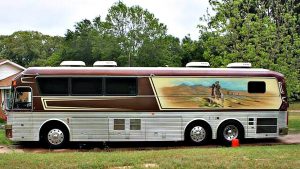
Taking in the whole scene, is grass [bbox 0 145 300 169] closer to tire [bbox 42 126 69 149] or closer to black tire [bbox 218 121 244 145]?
tire [bbox 42 126 69 149]

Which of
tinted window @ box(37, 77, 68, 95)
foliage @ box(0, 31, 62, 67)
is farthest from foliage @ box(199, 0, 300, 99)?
foliage @ box(0, 31, 62, 67)

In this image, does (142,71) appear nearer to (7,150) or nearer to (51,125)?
(51,125)

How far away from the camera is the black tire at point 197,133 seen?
1778 centimetres

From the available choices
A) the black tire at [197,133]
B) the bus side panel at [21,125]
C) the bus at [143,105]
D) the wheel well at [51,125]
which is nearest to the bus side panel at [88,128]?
the bus at [143,105]

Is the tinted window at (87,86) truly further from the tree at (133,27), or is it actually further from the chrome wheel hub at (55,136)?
the tree at (133,27)

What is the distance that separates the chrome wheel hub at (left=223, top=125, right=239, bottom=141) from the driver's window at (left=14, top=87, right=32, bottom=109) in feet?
23.7

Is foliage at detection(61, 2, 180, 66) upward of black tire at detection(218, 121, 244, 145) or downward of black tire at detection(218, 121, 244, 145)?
upward

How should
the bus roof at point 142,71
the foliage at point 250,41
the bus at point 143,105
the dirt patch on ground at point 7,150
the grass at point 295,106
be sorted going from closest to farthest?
the dirt patch on ground at point 7,150 → the bus at point 143,105 → the bus roof at point 142,71 → the foliage at point 250,41 → the grass at point 295,106

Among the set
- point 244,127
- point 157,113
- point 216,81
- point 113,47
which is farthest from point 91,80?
point 113,47

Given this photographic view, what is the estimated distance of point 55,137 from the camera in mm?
17094

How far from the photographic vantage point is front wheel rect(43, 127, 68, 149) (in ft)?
56.1

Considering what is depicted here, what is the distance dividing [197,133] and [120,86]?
334 centimetres

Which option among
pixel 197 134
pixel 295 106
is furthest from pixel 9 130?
pixel 295 106

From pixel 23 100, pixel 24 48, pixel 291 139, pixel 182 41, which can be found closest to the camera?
pixel 23 100
